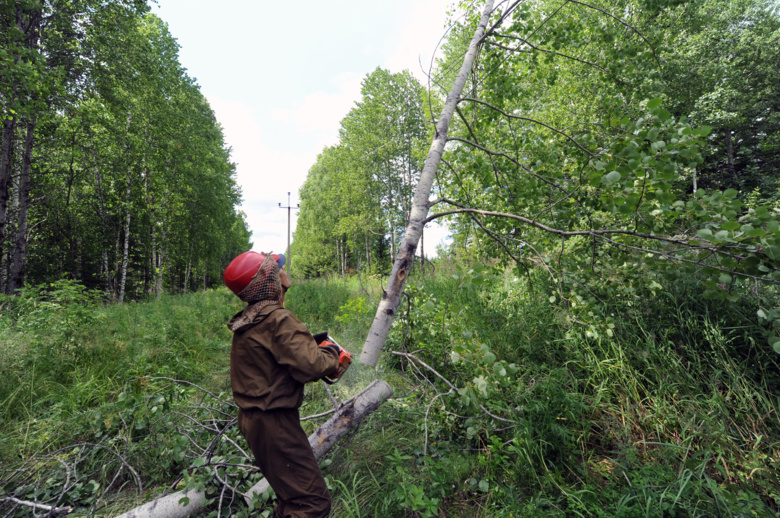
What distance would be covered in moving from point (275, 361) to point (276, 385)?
5.7 inches

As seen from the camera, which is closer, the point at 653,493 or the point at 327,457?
the point at 653,493

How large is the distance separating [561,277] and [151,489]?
3883mm

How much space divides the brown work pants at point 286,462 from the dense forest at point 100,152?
692 centimetres

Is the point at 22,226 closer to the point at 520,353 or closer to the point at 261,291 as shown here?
the point at 261,291

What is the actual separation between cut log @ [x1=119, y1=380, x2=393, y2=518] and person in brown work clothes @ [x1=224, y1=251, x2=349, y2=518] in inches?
14.9

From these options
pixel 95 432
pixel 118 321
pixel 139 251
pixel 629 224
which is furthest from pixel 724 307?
pixel 139 251

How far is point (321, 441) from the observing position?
2287 mm

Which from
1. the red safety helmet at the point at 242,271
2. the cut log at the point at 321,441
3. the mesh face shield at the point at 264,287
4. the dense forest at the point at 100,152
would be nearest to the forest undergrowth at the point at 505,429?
the cut log at the point at 321,441

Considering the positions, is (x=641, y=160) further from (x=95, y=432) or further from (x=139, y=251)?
(x=139, y=251)

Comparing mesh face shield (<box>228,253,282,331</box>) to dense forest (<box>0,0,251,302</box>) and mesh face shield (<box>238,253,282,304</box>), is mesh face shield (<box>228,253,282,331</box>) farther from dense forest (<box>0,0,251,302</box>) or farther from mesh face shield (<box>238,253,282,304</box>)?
dense forest (<box>0,0,251,302</box>)

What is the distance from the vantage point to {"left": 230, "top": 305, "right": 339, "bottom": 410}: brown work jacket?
5.84 ft

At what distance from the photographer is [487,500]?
7.50 feet

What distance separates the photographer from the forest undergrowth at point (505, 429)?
2.04 m

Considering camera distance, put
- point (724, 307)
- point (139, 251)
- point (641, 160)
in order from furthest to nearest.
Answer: point (139, 251)
point (724, 307)
point (641, 160)
